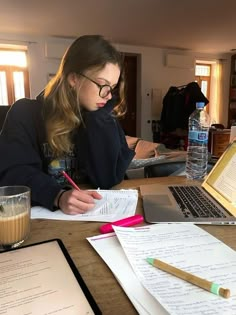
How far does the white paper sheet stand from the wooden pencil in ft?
0.14

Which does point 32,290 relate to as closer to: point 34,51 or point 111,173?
point 111,173

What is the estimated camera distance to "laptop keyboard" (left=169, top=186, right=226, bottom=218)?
63 cm

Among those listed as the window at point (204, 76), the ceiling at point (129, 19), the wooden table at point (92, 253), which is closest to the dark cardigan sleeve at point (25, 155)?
the wooden table at point (92, 253)

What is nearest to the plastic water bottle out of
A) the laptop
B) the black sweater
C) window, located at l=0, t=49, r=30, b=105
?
the laptop

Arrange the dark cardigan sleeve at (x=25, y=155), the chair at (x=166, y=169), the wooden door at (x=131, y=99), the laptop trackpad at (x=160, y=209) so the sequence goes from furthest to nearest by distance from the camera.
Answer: the wooden door at (x=131, y=99)
the chair at (x=166, y=169)
the dark cardigan sleeve at (x=25, y=155)
the laptop trackpad at (x=160, y=209)

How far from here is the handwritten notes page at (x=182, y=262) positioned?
0.33 meters

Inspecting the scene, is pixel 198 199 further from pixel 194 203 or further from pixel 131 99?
pixel 131 99

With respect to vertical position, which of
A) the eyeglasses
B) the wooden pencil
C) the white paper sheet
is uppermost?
the eyeglasses

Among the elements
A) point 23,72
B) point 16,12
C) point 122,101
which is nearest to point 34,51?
point 23,72

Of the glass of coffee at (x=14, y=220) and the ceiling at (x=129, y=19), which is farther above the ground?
the ceiling at (x=129, y=19)

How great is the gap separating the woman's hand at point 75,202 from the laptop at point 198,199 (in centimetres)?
14

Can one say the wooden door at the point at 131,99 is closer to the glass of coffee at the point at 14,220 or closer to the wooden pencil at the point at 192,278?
the glass of coffee at the point at 14,220

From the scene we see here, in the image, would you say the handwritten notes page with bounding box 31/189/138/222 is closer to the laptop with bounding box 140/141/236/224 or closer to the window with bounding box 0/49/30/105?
the laptop with bounding box 140/141/236/224

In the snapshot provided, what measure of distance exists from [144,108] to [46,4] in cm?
248
